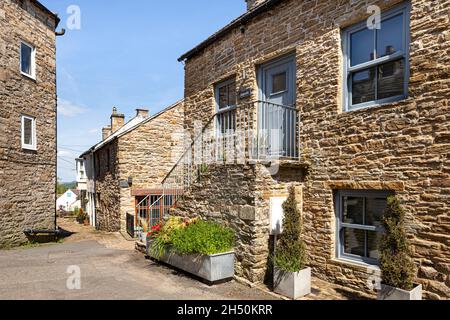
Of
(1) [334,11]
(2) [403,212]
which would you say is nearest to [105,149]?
(1) [334,11]

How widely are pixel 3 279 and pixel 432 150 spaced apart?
8.42m

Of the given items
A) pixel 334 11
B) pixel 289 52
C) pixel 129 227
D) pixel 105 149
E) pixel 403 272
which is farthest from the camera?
pixel 105 149

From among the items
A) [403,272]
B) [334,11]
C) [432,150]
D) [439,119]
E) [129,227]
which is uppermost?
[334,11]

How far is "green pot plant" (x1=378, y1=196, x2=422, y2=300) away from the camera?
4.62m

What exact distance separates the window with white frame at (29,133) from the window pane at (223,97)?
7.53m

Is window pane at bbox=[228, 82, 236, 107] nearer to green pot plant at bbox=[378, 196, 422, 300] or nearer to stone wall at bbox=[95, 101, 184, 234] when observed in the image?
green pot plant at bbox=[378, 196, 422, 300]

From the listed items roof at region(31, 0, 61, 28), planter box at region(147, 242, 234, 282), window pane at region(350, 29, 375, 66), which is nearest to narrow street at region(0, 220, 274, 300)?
planter box at region(147, 242, 234, 282)

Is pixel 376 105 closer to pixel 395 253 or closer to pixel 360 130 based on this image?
pixel 360 130

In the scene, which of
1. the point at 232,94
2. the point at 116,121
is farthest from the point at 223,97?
the point at 116,121

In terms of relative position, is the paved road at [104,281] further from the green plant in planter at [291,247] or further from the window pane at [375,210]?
the window pane at [375,210]

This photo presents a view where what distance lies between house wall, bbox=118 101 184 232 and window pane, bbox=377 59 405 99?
10957 mm

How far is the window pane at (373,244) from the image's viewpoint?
5.78m

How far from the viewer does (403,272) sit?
4629 millimetres
